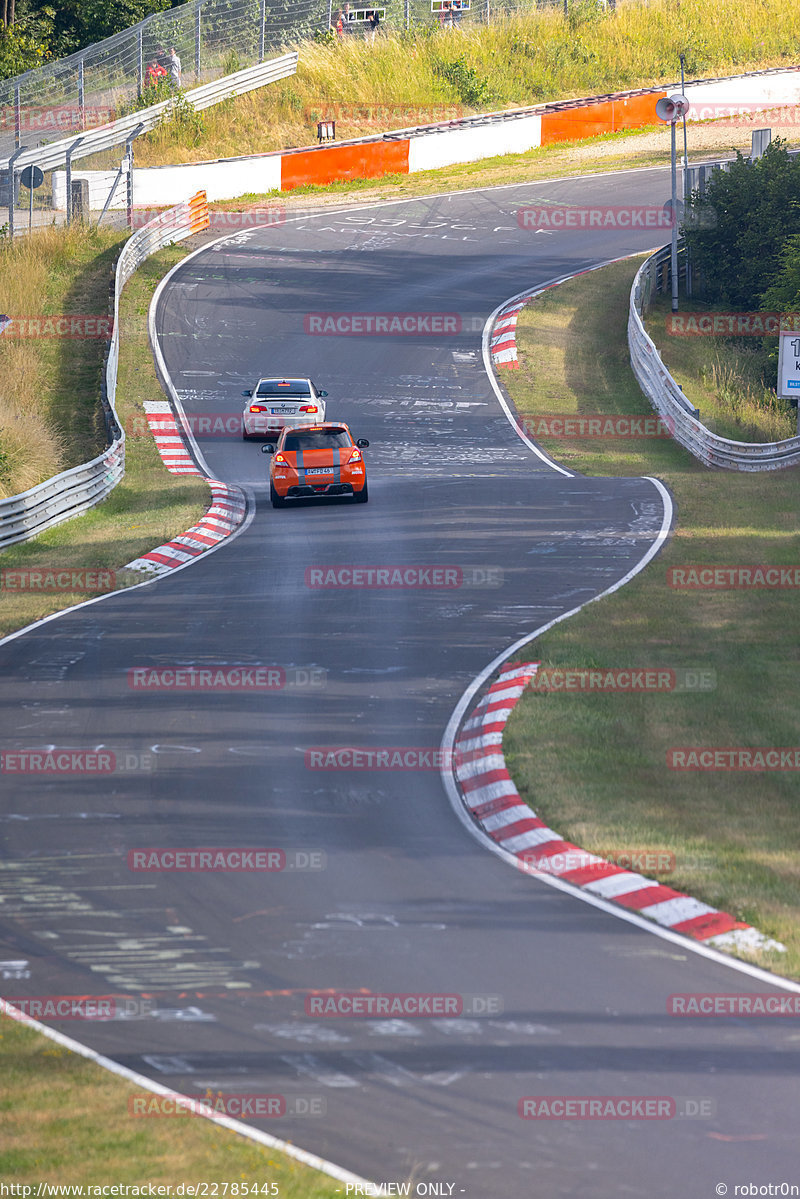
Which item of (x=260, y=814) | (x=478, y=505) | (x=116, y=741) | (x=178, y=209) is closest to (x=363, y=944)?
(x=260, y=814)

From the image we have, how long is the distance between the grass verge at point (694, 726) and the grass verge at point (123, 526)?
6999mm

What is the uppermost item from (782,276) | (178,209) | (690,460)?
(178,209)

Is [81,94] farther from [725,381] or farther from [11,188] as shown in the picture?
[725,381]

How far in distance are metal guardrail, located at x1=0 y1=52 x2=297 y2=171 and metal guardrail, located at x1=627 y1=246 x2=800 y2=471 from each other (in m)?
21.2

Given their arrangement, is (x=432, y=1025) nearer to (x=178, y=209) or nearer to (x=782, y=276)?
(x=782, y=276)

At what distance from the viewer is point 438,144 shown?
187 ft

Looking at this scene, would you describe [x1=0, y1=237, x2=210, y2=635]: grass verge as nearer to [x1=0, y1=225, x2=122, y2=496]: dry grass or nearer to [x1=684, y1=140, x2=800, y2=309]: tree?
[x1=0, y1=225, x2=122, y2=496]: dry grass

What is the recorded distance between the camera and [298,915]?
886 centimetres

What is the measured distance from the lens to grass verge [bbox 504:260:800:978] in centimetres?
977

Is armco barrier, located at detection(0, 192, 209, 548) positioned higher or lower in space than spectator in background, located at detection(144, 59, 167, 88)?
lower

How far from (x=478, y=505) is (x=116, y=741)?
11834 millimetres

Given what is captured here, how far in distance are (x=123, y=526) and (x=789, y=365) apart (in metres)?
13.5

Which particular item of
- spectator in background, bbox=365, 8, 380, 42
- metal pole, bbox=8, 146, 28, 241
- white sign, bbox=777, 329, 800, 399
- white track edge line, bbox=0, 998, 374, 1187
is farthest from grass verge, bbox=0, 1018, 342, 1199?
spectator in background, bbox=365, 8, 380, 42

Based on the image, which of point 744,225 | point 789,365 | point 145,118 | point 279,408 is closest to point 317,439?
point 279,408
